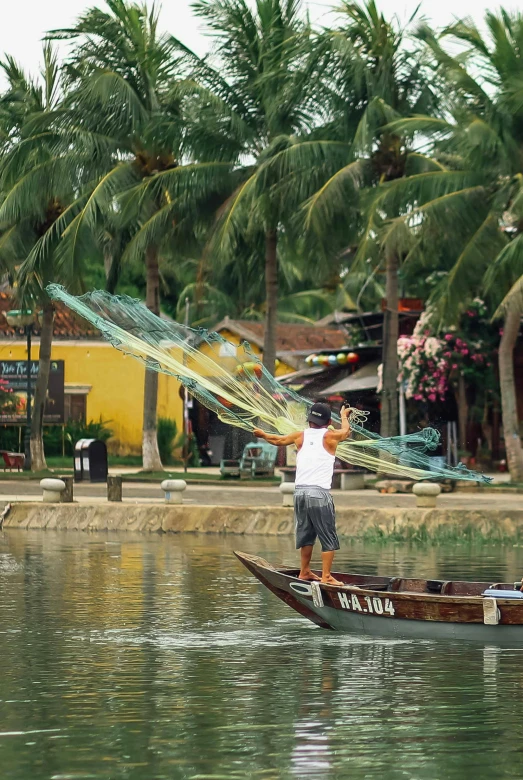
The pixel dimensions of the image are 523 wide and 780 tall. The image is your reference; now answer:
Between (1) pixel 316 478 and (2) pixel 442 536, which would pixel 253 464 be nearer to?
(2) pixel 442 536

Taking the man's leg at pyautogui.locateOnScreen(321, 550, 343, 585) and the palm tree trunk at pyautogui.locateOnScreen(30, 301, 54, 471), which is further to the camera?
Result: the palm tree trunk at pyautogui.locateOnScreen(30, 301, 54, 471)

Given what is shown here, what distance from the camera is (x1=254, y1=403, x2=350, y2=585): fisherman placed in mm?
15789

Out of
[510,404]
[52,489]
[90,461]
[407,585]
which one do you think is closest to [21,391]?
[90,461]

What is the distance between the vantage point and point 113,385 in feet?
195

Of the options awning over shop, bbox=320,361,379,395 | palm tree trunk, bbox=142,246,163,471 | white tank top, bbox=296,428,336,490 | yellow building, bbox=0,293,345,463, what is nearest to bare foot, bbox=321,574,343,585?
white tank top, bbox=296,428,336,490

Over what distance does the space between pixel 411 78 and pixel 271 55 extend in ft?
11.6

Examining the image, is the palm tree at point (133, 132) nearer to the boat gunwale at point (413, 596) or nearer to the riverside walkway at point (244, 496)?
the riverside walkway at point (244, 496)

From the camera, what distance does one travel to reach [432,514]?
28453 mm

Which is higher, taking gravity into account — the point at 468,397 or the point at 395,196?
the point at 395,196

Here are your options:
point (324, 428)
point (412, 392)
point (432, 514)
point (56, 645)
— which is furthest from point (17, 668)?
point (412, 392)

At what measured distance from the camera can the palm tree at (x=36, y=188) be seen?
1618 inches

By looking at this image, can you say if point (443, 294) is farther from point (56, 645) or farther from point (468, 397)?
point (56, 645)

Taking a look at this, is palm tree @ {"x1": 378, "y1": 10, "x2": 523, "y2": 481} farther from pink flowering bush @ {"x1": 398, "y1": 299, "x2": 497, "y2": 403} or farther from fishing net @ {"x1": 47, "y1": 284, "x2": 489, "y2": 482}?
fishing net @ {"x1": 47, "y1": 284, "x2": 489, "y2": 482}

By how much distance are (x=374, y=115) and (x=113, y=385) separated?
2484 centimetres
